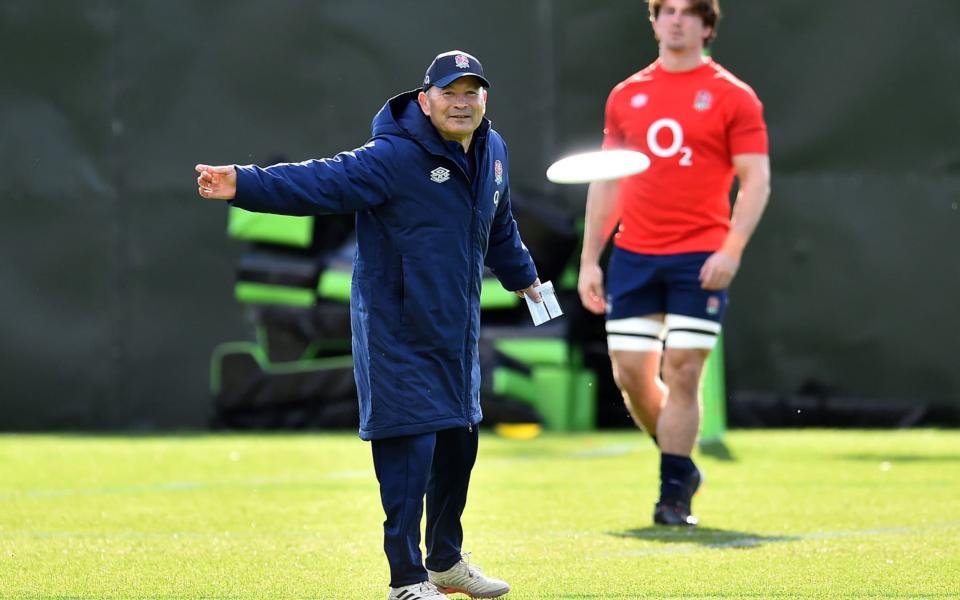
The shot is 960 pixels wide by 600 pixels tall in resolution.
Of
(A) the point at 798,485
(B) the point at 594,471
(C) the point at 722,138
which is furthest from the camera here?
(B) the point at 594,471

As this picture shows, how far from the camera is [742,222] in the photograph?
637 centimetres

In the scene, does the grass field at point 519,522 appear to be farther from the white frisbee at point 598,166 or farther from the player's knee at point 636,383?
the white frisbee at point 598,166

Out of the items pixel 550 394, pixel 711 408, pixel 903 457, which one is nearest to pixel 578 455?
pixel 711 408

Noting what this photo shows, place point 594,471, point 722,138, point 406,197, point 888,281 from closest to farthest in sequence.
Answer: point 406,197, point 722,138, point 594,471, point 888,281

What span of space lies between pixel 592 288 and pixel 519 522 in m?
1.01

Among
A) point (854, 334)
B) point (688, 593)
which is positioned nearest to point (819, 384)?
point (854, 334)

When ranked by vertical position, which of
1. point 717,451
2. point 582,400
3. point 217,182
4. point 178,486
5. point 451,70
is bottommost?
point 178,486

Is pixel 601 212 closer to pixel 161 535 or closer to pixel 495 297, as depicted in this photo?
pixel 161 535

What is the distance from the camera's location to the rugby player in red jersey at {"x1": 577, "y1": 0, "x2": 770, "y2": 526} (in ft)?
21.1

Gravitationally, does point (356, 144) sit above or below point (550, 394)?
above

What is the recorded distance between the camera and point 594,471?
848 cm

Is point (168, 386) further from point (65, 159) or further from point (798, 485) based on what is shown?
point (798, 485)

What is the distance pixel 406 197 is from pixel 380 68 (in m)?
7.51

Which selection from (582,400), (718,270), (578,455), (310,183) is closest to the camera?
(310,183)
